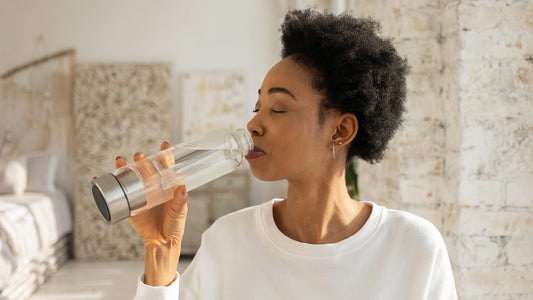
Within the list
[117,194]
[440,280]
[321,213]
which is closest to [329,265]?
[321,213]

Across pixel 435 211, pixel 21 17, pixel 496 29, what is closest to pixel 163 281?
pixel 435 211

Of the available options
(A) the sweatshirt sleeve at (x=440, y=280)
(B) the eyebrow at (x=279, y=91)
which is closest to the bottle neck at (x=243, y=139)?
(B) the eyebrow at (x=279, y=91)

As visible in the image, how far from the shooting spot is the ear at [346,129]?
1023 millimetres

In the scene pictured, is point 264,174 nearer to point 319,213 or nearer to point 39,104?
point 319,213

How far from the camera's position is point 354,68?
3.24 ft

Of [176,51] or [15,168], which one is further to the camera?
[176,51]

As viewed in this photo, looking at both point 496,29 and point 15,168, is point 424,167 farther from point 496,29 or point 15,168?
point 15,168

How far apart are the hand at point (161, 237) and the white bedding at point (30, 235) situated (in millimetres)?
2639

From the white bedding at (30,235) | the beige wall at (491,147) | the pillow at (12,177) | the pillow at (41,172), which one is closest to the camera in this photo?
the beige wall at (491,147)

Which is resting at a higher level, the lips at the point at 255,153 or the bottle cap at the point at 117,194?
the lips at the point at 255,153

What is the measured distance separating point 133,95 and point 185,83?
55 centimetres

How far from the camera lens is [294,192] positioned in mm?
1065

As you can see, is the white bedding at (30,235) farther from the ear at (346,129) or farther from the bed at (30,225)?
the ear at (346,129)

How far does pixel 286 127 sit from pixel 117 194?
0.38 metres
